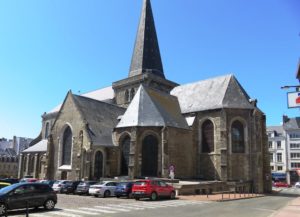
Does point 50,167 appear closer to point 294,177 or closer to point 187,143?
point 187,143

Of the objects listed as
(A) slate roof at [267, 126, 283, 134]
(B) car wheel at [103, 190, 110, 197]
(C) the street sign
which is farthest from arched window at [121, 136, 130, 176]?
(A) slate roof at [267, 126, 283, 134]

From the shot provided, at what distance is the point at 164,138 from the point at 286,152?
5146 centimetres

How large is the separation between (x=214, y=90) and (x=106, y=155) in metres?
15.2

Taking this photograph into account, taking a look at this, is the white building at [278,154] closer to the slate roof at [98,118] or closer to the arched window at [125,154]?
the slate roof at [98,118]

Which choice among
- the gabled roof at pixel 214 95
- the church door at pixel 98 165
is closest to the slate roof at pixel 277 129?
the gabled roof at pixel 214 95

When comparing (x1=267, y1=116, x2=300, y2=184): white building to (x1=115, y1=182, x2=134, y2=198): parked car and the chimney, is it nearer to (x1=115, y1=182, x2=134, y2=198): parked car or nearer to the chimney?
the chimney

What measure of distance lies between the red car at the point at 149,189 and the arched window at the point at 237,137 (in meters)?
14.6

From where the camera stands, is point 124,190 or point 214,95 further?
point 214,95

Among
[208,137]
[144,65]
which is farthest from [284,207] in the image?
[144,65]

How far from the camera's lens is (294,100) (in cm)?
1232

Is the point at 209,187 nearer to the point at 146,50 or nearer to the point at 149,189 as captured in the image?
the point at 149,189

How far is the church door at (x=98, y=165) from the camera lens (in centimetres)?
3106

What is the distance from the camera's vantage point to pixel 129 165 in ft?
96.7

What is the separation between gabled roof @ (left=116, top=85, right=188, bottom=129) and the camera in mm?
31266
